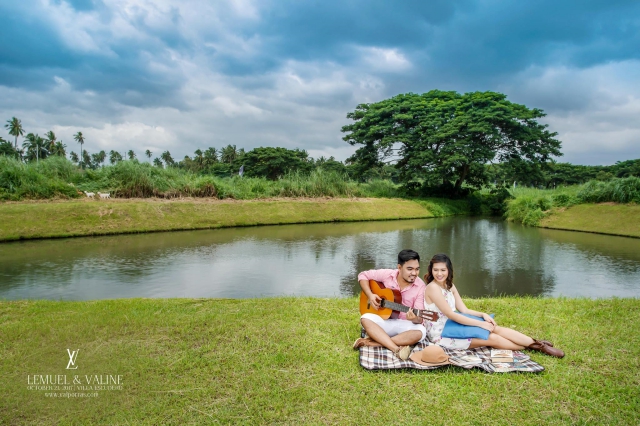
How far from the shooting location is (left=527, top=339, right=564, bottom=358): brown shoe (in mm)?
3634

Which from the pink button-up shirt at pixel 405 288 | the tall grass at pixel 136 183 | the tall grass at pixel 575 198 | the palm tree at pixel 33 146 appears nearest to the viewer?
the pink button-up shirt at pixel 405 288

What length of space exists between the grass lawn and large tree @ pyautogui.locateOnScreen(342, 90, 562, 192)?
658 centimetres

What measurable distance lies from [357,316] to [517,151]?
25797mm

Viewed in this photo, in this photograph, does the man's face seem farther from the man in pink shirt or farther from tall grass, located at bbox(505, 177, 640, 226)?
tall grass, located at bbox(505, 177, 640, 226)

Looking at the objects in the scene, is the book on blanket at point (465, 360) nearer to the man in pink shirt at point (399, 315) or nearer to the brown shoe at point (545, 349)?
the man in pink shirt at point (399, 315)

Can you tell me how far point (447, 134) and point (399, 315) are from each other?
22724mm

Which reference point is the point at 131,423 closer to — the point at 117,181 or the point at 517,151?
the point at 117,181

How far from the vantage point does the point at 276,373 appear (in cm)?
334

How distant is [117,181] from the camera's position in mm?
17469

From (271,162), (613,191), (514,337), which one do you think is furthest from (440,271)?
(271,162)

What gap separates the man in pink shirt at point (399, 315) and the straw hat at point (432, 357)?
129mm

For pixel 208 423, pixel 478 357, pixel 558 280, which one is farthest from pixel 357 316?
pixel 558 280

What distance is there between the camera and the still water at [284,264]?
6.93 meters

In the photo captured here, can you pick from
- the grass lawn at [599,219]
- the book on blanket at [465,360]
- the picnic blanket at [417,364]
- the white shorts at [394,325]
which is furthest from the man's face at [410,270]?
the grass lawn at [599,219]
